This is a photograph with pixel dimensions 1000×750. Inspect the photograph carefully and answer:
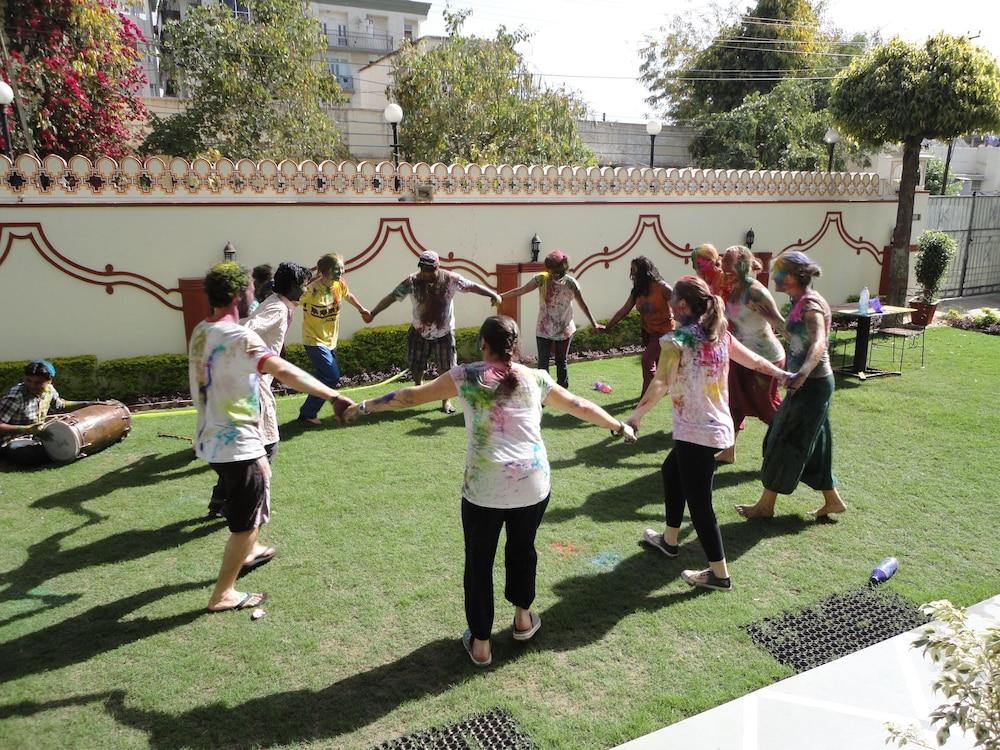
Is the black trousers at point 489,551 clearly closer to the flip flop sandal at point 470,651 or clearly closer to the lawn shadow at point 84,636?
the flip flop sandal at point 470,651

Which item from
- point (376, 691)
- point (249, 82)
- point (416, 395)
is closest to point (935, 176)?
point (249, 82)

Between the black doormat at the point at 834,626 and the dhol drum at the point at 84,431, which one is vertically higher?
the dhol drum at the point at 84,431

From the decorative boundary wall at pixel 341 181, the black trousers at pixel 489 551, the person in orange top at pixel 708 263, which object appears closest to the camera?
the black trousers at pixel 489 551

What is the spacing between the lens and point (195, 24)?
537 inches

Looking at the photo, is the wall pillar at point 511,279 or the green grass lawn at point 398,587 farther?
the wall pillar at point 511,279

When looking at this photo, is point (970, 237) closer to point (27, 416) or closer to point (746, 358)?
point (746, 358)

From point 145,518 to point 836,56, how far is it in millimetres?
30269

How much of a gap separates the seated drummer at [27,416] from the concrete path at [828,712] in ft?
18.1

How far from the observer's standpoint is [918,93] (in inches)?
431

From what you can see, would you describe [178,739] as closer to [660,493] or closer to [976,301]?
[660,493]

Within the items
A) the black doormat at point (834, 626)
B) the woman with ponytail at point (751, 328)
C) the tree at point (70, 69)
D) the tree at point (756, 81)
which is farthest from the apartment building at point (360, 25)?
the black doormat at point (834, 626)

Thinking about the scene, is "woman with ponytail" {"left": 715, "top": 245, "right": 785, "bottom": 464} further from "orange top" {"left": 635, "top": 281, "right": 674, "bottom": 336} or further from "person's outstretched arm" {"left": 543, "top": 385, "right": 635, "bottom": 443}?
"person's outstretched arm" {"left": 543, "top": 385, "right": 635, "bottom": 443}

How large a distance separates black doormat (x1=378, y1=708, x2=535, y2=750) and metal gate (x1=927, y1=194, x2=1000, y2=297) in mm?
15180

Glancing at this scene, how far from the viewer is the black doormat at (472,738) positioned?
2.92 metres
